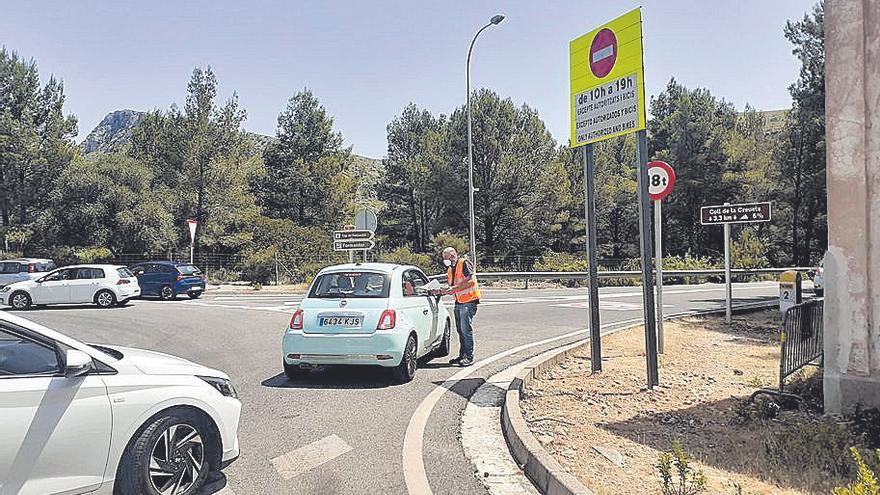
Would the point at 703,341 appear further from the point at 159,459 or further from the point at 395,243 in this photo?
the point at 395,243

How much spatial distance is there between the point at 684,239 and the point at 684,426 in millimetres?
47347

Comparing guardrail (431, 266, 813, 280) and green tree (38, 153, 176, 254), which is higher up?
green tree (38, 153, 176, 254)

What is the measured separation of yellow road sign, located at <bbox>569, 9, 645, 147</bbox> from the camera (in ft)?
26.3

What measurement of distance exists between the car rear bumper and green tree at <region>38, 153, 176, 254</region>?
113 feet

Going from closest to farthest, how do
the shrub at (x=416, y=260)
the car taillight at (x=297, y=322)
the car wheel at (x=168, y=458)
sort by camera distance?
the car wheel at (x=168, y=458)
the car taillight at (x=297, y=322)
the shrub at (x=416, y=260)

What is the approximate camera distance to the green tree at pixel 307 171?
4847 cm

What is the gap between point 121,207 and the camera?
4038cm

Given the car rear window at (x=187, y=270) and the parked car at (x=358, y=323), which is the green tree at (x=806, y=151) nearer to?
the car rear window at (x=187, y=270)

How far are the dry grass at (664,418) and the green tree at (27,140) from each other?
4205 centimetres

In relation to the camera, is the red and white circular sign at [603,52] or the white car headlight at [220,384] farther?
the red and white circular sign at [603,52]

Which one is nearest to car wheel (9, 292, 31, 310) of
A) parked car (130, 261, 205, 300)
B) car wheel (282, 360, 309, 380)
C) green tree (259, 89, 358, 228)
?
parked car (130, 261, 205, 300)

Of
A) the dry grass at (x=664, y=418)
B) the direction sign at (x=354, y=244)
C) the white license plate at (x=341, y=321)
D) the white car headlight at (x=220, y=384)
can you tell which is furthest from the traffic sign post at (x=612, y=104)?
the direction sign at (x=354, y=244)

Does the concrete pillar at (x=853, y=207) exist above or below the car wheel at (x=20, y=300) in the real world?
above

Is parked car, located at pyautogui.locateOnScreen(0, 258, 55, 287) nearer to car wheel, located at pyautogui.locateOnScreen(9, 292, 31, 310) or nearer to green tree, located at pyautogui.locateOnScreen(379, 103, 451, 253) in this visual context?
car wheel, located at pyautogui.locateOnScreen(9, 292, 31, 310)
